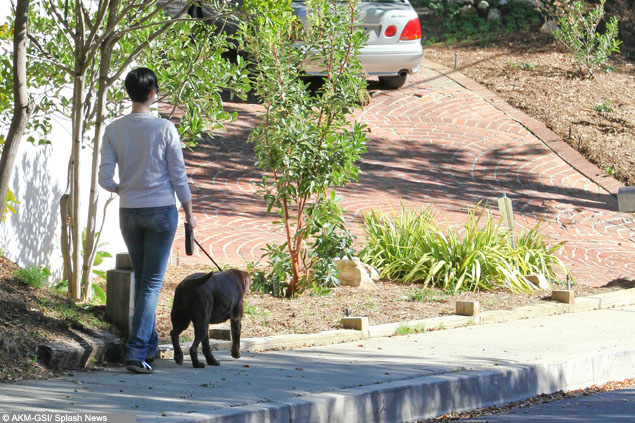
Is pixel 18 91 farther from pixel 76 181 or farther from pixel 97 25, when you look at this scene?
pixel 76 181

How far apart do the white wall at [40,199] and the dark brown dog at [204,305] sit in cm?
230

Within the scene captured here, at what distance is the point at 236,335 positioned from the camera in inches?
238

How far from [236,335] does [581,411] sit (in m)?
2.23

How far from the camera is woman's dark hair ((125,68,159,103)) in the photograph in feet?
18.2

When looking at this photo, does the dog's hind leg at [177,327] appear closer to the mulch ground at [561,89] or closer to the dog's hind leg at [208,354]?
the dog's hind leg at [208,354]

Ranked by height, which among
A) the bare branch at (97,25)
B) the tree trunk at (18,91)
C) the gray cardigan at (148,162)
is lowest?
the gray cardigan at (148,162)

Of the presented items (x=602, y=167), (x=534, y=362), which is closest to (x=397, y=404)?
(x=534, y=362)

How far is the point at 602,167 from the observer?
16.0m

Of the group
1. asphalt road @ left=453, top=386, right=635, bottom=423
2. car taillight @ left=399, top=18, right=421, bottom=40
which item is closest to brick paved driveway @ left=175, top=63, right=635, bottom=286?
car taillight @ left=399, top=18, right=421, bottom=40

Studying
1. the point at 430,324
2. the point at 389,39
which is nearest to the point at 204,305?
the point at 430,324

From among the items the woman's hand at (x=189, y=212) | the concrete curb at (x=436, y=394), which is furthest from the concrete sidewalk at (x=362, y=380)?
the woman's hand at (x=189, y=212)

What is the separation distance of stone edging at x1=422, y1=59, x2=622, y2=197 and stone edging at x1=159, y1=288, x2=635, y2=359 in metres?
5.95

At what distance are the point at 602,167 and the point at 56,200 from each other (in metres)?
10.4

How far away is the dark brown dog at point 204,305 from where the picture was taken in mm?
5617
